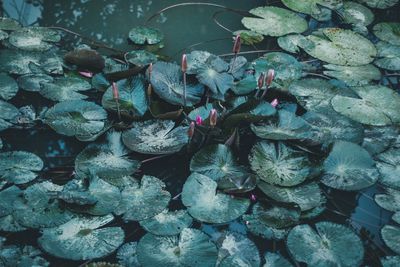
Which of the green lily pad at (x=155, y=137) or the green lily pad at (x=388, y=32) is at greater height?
the green lily pad at (x=388, y=32)

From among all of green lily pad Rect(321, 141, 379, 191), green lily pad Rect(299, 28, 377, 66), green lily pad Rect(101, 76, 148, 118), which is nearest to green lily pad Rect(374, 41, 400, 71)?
green lily pad Rect(299, 28, 377, 66)

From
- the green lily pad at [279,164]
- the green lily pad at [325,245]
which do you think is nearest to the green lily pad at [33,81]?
the green lily pad at [279,164]

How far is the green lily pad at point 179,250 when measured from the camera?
1.84 metres

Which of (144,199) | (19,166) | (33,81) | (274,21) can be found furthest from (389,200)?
(33,81)

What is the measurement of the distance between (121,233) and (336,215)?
1.22 meters

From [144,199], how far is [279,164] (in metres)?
0.82

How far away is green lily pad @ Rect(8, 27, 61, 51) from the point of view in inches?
120

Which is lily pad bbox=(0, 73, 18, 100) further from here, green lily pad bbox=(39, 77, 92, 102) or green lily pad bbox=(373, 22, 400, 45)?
green lily pad bbox=(373, 22, 400, 45)

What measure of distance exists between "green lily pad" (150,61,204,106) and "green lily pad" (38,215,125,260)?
0.93 meters

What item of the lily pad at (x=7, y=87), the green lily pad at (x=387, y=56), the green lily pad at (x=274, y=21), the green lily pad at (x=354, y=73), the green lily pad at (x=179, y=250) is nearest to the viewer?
the green lily pad at (x=179, y=250)

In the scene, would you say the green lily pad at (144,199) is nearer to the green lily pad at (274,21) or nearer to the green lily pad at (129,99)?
the green lily pad at (129,99)

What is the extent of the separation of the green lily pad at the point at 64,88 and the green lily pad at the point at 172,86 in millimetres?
546

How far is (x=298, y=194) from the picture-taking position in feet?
7.14

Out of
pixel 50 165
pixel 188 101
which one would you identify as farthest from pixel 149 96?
pixel 50 165
